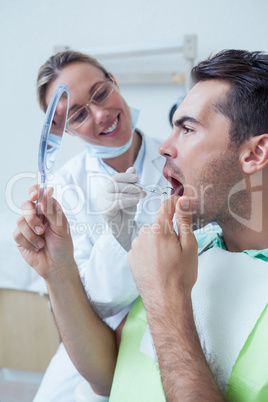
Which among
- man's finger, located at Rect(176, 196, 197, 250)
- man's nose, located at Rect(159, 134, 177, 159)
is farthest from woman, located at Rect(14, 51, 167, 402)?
man's finger, located at Rect(176, 196, 197, 250)

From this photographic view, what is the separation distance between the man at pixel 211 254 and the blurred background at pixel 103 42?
1258mm

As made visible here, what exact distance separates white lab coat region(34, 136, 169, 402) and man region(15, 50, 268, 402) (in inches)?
2.9

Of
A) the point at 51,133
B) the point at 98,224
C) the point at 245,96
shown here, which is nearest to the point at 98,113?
the point at 98,224

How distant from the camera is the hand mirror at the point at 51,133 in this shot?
915 millimetres

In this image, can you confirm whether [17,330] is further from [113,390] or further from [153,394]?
[153,394]

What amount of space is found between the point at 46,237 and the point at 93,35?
5.98ft

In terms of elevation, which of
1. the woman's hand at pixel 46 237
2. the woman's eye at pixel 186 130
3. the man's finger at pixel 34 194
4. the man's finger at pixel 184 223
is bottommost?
the woman's hand at pixel 46 237

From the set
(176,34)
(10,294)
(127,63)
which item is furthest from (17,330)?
(176,34)

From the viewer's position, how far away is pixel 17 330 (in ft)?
7.07

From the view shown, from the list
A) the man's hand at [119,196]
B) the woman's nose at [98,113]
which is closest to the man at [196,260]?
the man's hand at [119,196]

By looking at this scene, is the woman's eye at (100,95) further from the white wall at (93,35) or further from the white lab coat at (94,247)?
the white wall at (93,35)

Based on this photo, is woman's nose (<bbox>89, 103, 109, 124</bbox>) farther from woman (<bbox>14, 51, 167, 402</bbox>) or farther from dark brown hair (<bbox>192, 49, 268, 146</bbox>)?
dark brown hair (<bbox>192, 49, 268, 146</bbox>)

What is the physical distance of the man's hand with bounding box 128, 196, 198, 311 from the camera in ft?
2.86

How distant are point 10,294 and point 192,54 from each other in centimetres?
173
